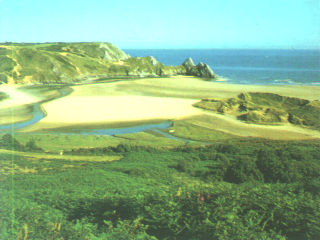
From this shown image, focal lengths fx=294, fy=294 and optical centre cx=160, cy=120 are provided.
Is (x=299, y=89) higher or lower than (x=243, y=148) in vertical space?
higher

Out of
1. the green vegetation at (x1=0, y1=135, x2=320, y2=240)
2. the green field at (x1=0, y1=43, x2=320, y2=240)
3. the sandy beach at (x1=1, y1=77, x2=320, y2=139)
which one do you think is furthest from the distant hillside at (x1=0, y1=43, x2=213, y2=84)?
the green vegetation at (x1=0, y1=135, x2=320, y2=240)

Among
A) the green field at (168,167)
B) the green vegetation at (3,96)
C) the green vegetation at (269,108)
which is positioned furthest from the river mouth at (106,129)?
the green vegetation at (3,96)

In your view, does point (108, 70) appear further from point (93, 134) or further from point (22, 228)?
point (22, 228)

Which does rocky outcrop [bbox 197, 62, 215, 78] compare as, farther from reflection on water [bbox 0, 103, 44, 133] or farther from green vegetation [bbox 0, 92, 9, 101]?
green vegetation [bbox 0, 92, 9, 101]

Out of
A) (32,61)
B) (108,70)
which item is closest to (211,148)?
(32,61)

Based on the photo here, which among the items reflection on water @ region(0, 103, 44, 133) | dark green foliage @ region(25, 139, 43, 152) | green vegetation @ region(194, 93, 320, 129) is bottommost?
dark green foliage @ region(25, 139, 43, 152)

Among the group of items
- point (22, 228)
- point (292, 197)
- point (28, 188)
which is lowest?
point (28, 188)

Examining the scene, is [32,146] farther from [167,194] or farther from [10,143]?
[167,194]
